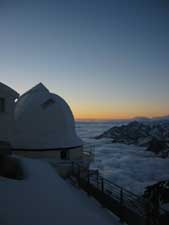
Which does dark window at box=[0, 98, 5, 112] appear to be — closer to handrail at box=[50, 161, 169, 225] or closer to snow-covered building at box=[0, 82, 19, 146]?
snow-covered building at box=[0, 82, 19, 146]

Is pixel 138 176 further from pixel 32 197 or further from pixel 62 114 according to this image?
pixel 32 197

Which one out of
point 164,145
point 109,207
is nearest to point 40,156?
point 109,207

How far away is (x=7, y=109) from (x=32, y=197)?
31.6 ft

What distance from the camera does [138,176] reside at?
100 feet

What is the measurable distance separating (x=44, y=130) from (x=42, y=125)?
46 centimetres

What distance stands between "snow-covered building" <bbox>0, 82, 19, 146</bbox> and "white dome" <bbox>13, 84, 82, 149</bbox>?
3.92 meters

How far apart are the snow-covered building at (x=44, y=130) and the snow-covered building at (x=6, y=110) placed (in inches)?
153

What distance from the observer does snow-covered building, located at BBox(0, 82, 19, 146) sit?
13805mm

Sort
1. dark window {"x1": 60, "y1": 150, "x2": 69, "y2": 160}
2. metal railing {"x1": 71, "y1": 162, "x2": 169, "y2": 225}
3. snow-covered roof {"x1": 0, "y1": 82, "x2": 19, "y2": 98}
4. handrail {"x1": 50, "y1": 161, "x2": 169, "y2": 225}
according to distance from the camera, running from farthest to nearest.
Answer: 1. dark window {"x1": 60, "y1": 150, "x2": 69, "y2": 160}
2. snow-covered roof {"x1": 0, "y1": 82, "x2": 19, "y2": 98}
3. handrail {"x1": 50, "y1": 161, "x2": 169, "y2": 225}
4. metal railing {"x1": 71, "y1": 162, "x2": 169, "y2": 225}

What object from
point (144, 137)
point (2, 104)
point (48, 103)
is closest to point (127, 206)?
point (2, 104)

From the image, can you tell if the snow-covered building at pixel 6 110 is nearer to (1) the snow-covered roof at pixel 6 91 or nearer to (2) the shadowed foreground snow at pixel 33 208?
(1) the snow-covered roof at pixel 6 91

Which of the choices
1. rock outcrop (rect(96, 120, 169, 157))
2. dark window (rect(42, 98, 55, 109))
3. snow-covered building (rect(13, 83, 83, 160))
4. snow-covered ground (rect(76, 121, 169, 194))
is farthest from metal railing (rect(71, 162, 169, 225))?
rock outcrop (rect(96, 120, 169, 157))

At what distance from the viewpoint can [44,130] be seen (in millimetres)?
18562

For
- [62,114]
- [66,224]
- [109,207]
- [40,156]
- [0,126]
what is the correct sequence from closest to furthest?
[66,224] → [109,207] → [0,126] → [40,156] → [62,114]
